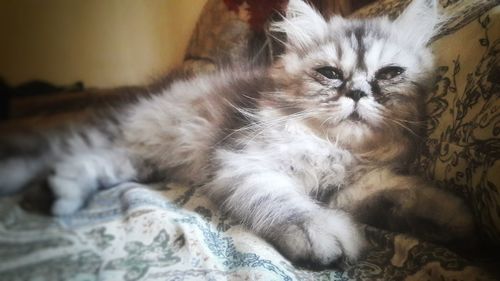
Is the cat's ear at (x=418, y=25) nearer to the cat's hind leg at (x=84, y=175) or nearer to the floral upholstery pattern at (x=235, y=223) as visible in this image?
the floral upholstery pattern at (x=235, y=223)

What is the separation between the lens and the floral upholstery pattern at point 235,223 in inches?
25.5

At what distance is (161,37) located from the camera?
76 centimetres

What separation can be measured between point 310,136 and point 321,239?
0.72ft

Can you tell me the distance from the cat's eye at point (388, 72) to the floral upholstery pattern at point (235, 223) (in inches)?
3.4

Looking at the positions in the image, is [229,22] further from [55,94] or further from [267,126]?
[55,94]

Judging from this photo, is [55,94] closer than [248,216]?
Yes

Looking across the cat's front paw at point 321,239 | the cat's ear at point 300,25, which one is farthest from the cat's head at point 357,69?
the cat's front paw at point 321,239

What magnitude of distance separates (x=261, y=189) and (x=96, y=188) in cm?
32

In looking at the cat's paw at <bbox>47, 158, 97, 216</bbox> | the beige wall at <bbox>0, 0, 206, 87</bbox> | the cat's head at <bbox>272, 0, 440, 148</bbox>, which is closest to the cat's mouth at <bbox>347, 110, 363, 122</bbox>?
the cat's head at <bbox>272, 0, 440, 148</bbox>

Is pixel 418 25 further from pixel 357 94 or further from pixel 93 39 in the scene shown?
pixel 93 39

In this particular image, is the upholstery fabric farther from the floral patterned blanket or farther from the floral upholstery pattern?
the floral patterned blanket

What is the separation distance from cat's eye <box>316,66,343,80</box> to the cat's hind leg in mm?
446

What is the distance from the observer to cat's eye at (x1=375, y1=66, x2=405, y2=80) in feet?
2.68

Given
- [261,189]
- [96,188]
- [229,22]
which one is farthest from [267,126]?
[96,188]
